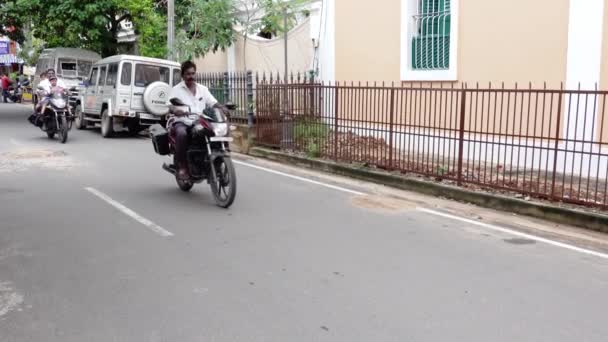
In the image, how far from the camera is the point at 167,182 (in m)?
9.30

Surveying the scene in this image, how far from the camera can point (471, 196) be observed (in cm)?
809

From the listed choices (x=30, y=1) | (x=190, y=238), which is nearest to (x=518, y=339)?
(x=190, y=238)

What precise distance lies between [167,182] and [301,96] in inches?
141

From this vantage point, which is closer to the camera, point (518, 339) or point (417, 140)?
point (518, 339)

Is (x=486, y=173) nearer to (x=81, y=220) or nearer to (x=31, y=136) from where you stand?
(x=81, y=220)

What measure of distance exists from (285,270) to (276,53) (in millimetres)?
13210

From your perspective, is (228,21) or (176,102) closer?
(176,102)

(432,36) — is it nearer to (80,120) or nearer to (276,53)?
(276,53)

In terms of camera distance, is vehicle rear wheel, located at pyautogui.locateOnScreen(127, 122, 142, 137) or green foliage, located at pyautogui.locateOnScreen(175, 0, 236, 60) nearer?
vehicle rear wheel, located at pyautogui.locateOnScreen(127, 122, 142, 137)

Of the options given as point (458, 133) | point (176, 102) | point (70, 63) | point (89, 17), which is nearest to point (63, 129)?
point (89, 17)

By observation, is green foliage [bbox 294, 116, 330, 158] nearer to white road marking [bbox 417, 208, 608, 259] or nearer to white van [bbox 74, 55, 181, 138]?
white road marking [bbox 417, 208, 608, 259]

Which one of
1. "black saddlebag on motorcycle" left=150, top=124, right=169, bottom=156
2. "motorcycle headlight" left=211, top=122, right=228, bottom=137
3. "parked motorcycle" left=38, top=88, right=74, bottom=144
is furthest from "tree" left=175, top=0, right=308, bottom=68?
"motorcycle headlight" left=211, top=122, right=228, bottom=137

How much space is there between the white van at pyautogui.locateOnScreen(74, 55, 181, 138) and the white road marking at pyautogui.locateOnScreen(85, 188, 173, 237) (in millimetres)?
6472

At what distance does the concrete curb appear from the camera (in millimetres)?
6801
